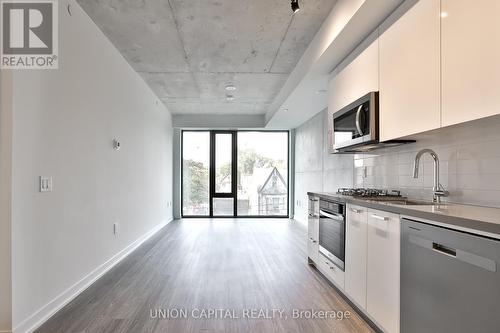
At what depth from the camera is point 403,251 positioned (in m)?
1.79

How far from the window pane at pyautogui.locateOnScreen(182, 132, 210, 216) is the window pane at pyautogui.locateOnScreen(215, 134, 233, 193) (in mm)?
260

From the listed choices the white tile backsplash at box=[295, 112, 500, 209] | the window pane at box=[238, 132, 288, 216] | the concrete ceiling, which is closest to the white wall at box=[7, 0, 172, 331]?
the concrete ceiling

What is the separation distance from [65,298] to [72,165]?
1125mm

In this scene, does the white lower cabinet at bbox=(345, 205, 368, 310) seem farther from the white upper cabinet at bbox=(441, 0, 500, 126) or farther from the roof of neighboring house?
the roof of neighboring house

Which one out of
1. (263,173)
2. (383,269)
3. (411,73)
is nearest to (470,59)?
(411,73)

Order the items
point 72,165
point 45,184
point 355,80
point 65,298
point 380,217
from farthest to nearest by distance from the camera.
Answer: point 355,80, point 72,165, point 65,298, point 45,184, point 380,217

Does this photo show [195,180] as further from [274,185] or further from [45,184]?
[45,184]

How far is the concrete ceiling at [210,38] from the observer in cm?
288

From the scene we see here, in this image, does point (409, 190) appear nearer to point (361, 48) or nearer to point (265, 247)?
point (361, 48)

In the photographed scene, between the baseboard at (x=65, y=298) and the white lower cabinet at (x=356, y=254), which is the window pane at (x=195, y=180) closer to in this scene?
the baseboard at (x=65, y=298)

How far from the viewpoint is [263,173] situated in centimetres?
816

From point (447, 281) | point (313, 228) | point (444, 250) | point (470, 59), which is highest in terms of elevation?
point (470, 59)

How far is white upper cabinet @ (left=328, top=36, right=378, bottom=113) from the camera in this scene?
2562 mm

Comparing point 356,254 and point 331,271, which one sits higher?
point 356,254
